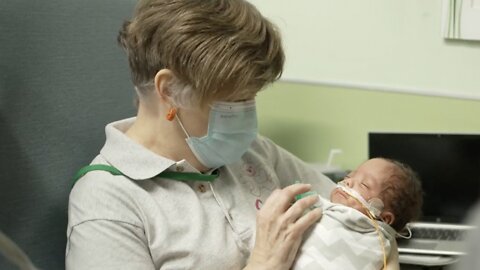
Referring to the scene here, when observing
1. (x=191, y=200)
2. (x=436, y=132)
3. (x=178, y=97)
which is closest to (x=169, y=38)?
(x=178, y=97)

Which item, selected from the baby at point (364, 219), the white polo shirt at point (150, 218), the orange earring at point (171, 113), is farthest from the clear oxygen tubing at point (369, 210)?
the orange earring at point (171, 113)

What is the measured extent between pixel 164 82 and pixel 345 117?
43.9 inches

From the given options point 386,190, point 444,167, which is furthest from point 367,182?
point 444,167

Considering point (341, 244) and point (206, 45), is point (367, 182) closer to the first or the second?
point (341, 244)

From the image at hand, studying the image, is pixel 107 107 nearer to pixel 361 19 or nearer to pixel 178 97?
pixel 178 97

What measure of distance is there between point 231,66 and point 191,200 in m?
0.31

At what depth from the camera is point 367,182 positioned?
1.44 metres

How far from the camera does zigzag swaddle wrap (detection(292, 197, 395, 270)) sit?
1279 mm

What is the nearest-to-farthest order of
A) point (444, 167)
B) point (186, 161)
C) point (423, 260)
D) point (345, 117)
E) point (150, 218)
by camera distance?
point (150, 218), point (186, 161), point (423, 260), point (444, 167), point (345, 117)

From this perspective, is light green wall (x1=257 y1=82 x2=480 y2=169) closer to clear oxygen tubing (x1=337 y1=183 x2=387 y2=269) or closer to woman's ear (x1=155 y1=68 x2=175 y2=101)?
clear oxygen tubing (x1=337 y1=183 x2=387 y2=269)

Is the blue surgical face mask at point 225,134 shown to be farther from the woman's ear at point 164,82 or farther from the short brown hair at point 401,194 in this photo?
the short brown hair at point 401,194

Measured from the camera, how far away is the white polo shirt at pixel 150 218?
1.19 metres

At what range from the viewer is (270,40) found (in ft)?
4.33

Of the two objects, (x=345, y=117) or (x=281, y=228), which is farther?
(x=345, y=117)
